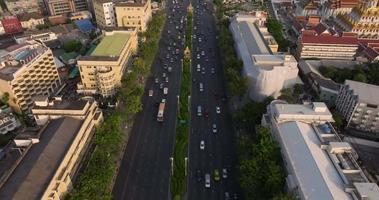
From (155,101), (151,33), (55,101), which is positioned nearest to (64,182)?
(55,101)

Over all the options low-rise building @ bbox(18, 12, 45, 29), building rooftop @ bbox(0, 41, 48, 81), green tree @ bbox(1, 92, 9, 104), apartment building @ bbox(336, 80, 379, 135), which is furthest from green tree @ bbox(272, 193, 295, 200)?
low-rise building @ bbox(18, 12, 45, 29)

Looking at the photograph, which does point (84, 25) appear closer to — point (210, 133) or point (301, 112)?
point (210, 133)

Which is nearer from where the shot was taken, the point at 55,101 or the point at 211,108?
the point at 55,101

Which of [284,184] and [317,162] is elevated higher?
[317,162]

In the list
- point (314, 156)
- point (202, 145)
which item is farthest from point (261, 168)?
point (202, 145)

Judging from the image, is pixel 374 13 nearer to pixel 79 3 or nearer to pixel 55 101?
pixel 55 101

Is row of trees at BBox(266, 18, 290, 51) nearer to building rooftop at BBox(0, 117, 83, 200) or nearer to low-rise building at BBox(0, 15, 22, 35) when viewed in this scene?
building rooftop at BBox(0, 117, 83, 200)
